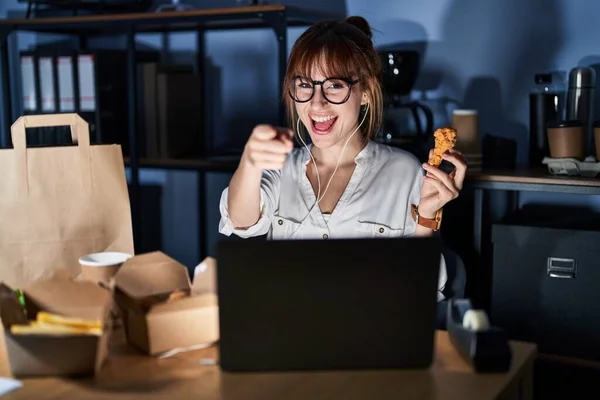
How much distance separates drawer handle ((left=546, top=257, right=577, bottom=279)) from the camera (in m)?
2.27

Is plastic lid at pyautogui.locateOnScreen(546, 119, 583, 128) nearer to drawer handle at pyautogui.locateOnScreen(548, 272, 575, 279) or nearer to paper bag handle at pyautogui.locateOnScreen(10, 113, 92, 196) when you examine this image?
drawer handle at pyautogui.locateOnScreen(548, 272, 575, 279)

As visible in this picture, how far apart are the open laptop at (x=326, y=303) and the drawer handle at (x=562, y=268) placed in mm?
1320

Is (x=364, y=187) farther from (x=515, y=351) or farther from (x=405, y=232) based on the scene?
(x=515, y=351)

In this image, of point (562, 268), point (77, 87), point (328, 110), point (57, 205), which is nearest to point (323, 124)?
point (328, 110)

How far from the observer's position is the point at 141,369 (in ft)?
3.73

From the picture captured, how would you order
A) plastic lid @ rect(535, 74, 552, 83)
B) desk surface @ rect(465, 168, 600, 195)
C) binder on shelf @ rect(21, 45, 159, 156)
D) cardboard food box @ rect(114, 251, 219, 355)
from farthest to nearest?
1. binder on shelf @ rect(21, 45, 159, 156)
2. plastic lid @ rect(535, 74, 552, 83)
3. desk surface @ rect(465, 168, 600, 195)
4. cardboard food box @ rect(114, 251, 219, 355)

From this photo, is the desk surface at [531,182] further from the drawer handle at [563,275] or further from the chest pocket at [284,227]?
the chest pocket at [284,227]

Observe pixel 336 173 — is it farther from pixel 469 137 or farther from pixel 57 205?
pixel 469 137

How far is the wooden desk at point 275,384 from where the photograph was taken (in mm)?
1031

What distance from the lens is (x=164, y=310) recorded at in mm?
1192

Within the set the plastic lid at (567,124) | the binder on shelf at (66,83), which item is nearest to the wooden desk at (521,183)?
the plastic lid at (567,124)

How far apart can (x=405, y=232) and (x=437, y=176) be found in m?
0.28

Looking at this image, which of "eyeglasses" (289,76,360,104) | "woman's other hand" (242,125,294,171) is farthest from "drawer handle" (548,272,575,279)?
"woman's other hand" (242,125,294,171)

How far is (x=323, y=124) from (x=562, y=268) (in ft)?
3.19
